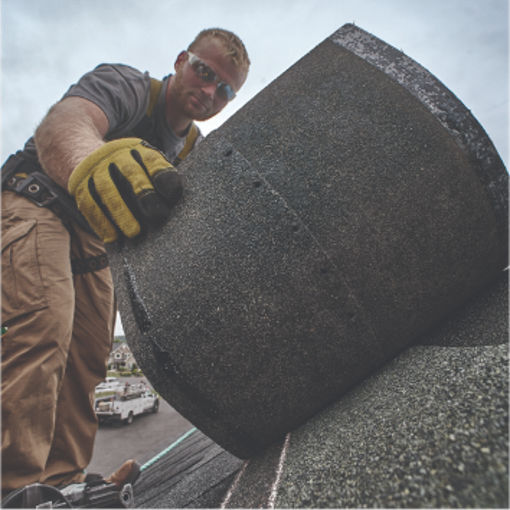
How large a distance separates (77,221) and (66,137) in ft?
1.90

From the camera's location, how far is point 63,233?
1.57 m

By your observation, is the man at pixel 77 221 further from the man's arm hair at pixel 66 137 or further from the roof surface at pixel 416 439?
the roof surface at pixel 416 439

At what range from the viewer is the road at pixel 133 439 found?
14.0 ft

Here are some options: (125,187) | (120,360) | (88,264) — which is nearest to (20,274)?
(88,264)

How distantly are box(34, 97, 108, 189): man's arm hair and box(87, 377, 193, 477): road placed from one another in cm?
345

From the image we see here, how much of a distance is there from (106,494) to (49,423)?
0.39 meters

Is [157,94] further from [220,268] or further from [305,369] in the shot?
[305,369]

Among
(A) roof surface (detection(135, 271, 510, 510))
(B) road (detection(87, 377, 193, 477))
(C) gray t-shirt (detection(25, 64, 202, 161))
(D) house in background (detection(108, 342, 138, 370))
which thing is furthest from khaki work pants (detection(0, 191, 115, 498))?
(D) house in background (detection(108, 342, 138, 370))

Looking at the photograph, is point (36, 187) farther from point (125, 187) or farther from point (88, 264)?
point (125, 187)

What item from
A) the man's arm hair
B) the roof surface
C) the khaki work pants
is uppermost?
the man's arm hair

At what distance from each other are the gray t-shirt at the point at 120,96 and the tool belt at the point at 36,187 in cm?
10

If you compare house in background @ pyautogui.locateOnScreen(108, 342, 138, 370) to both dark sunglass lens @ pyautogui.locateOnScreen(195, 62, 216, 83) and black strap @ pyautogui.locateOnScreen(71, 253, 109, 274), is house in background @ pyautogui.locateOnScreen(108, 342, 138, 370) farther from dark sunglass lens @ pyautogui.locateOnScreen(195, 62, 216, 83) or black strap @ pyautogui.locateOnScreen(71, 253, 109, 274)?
dark sunglass lens @ pyautogui.locateOnScreen(195, 62, 216, 83)

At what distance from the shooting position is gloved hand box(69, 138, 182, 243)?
0.97m

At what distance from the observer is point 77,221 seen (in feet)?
5.39
